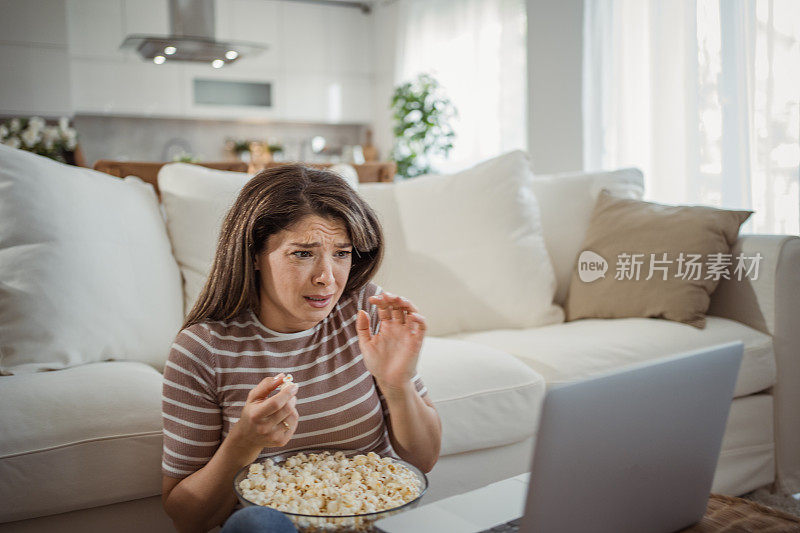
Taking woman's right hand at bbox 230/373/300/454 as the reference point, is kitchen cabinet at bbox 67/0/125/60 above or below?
above

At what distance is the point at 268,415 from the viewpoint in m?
0.89

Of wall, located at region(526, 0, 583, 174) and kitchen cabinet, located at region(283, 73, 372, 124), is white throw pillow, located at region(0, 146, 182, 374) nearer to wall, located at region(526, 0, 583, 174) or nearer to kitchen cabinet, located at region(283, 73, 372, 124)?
wall, located at region(526, 0, 583, 174)

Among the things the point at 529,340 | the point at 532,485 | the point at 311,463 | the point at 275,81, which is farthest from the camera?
the point at 275,81

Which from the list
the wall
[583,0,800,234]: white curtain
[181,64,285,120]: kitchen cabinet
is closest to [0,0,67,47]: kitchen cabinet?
[181,64,285,120]: kitchen cabinet

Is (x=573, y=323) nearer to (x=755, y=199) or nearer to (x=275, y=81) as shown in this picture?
(x=755, y=199)

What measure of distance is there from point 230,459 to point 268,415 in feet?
0.45

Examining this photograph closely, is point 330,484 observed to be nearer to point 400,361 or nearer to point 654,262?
point 400,361

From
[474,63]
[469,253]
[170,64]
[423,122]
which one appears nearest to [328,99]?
[170,64]

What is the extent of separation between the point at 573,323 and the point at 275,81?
4.57 m

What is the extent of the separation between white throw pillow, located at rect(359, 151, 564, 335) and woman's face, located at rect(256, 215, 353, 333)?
3.33 feet

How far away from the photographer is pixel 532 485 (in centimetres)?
67

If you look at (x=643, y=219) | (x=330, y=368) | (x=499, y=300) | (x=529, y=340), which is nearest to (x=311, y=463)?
(x=330, y=368)

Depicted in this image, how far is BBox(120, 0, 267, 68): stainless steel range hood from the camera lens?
416 cm

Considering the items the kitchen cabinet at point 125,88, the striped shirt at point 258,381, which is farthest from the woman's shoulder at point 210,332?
the kitchen cabinet at point 125,88
